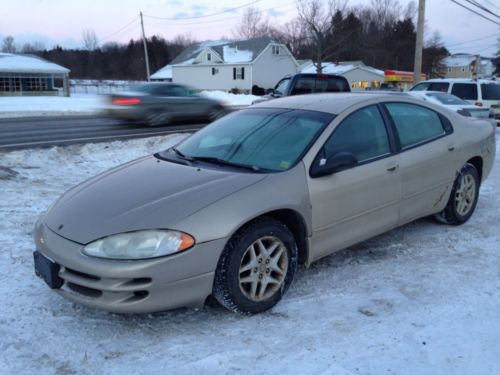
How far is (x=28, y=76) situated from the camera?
43.1 m

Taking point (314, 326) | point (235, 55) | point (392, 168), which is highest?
point (235, 55)

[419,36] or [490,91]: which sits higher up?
[419,36]

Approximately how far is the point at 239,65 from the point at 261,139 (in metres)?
47.4

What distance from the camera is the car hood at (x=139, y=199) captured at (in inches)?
123

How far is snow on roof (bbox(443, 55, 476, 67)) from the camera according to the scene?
91.2 m

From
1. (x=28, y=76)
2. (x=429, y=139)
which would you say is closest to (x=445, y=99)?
(x=429, y=139)

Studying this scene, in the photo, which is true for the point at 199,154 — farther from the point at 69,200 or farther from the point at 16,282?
A: the point at 16,282

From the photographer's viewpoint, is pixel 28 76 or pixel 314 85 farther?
pixel 28 76

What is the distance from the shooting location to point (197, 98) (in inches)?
663

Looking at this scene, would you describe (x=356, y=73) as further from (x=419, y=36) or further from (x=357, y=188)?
(x=357, y=188)

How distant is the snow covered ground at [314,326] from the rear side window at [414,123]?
3.48 ft

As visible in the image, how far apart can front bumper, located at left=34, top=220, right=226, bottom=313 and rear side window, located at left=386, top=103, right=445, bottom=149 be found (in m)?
2.33

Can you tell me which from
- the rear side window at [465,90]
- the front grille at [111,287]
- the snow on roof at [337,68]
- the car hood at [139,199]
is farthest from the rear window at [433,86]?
the snow on roof at [337,68]

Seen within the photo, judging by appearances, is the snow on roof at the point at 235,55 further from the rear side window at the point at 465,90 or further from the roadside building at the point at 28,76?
the rear side window at the point at 465,90
